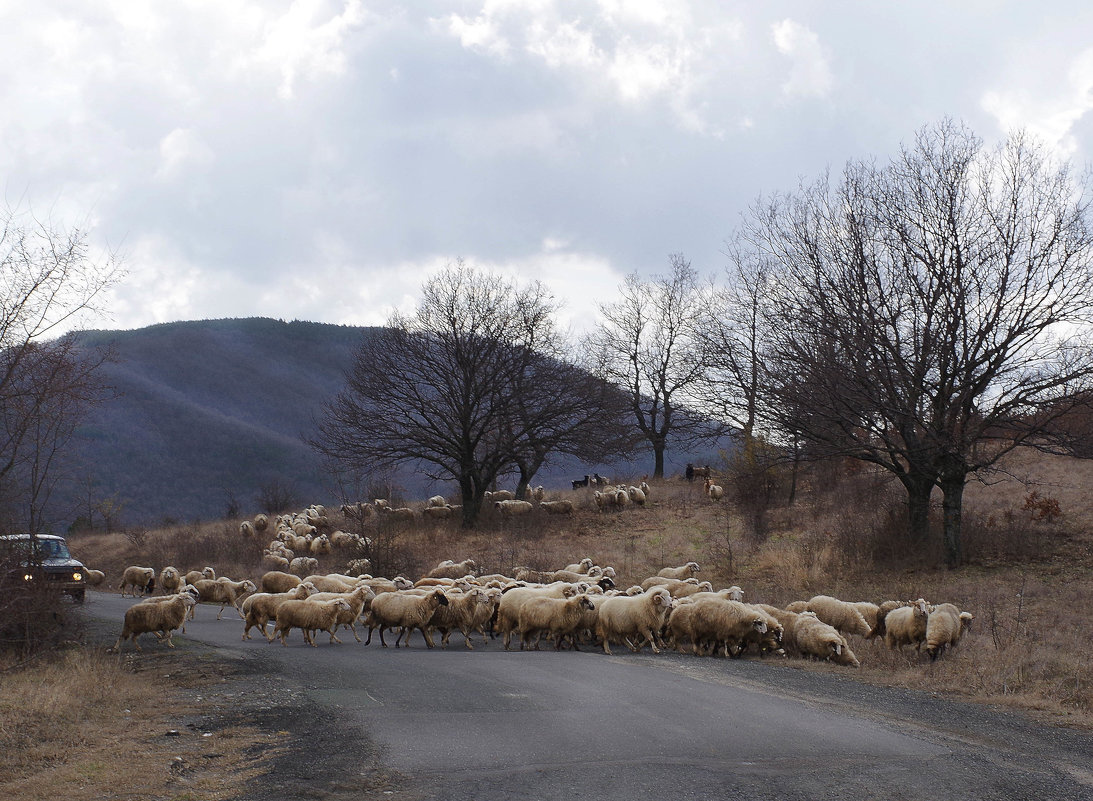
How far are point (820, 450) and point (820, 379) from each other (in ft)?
10.00

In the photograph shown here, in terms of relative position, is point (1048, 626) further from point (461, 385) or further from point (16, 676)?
point (461, 385)

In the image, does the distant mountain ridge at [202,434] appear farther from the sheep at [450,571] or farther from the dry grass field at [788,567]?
the sheep at [450,571]

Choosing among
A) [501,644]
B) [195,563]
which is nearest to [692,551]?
[501,644]

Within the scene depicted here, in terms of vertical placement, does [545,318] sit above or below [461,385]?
above

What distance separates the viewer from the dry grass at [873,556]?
12633mm

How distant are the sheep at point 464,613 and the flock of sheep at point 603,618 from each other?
0.07ft

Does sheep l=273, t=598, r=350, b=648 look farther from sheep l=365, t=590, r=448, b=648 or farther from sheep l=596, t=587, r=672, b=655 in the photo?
sheep l=596, t=587, r=672, b=655

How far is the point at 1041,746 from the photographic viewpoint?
8680mm

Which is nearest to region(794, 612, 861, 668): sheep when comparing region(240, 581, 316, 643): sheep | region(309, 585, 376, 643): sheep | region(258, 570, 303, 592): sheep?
region(309, 585, 376, 643): sheep

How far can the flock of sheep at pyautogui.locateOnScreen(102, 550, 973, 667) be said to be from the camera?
14.5 m

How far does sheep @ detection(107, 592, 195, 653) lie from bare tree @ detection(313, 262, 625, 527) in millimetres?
21917

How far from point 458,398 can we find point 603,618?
2489 centimetres

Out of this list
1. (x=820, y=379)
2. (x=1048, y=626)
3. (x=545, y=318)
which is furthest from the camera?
(x=545, y=318)

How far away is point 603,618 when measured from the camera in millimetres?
15461
